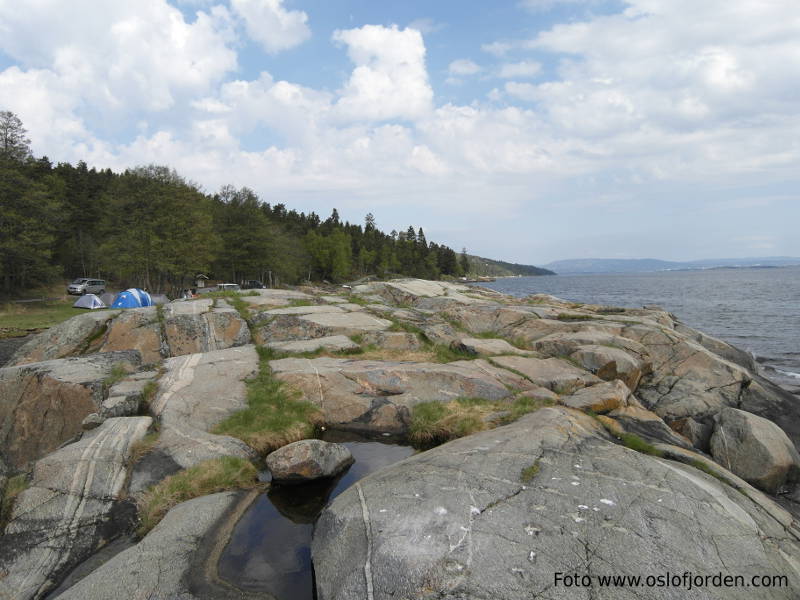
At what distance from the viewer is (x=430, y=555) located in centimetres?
584

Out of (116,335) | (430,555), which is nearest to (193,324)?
(116,335)

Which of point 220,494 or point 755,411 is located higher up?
point 220,494

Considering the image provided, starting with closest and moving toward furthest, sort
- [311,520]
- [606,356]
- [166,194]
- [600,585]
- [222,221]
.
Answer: [600,585]
[311,520]
[606,356]
[166,194]
[222,221]

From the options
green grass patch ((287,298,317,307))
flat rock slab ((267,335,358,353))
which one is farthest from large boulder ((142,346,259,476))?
green grass patch ((287,298,317,307))

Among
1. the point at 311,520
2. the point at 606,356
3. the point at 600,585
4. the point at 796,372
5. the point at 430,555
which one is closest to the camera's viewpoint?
the point at 600,585

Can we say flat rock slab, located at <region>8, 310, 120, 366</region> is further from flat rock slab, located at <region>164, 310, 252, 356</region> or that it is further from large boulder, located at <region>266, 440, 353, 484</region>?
large boulder, located at <region>266, 440, 353, 484</region>

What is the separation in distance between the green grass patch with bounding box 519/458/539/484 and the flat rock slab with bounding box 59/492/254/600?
15.8 feet

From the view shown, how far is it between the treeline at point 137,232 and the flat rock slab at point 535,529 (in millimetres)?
43877

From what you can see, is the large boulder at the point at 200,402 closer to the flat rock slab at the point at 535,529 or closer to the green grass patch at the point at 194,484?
the green grass patch at the point at 194,484

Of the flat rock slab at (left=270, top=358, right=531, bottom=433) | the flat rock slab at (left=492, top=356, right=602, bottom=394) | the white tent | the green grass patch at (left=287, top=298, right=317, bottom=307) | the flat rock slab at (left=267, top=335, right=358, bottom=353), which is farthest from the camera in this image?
the white tent

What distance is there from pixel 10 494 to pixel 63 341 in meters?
11.3

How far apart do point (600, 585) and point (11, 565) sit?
913cm

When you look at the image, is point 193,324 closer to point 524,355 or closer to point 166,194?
point 524,355

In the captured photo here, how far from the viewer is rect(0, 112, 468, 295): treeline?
4316 centimetres
